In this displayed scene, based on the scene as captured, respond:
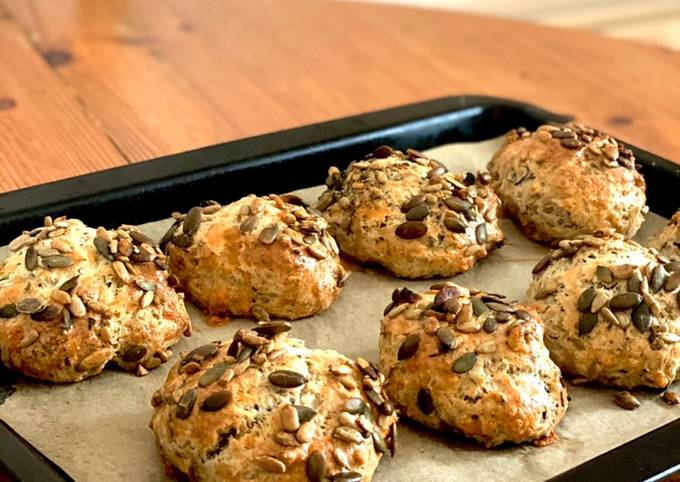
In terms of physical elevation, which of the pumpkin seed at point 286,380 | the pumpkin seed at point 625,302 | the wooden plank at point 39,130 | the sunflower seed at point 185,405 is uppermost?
the pumpkin seed at point 625,302

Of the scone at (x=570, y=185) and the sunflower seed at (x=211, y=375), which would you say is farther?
the scone at (x=570, y=185)

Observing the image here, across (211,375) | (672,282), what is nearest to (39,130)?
(211,375)

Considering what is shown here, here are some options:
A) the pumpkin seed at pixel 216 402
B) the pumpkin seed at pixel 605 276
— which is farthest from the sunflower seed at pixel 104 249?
the pumpkin seed at pixel 605 276

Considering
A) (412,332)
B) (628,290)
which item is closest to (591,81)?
(628,290)

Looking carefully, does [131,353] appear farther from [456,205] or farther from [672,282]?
[672,282]

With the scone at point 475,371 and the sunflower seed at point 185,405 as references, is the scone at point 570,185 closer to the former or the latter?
the scone at point 475,371

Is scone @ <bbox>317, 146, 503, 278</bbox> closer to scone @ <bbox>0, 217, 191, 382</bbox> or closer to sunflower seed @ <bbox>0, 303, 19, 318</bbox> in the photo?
scone @ <bbox>0, 217, 191, 382</bbox>

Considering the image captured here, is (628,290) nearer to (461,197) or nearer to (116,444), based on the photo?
(461,197)
